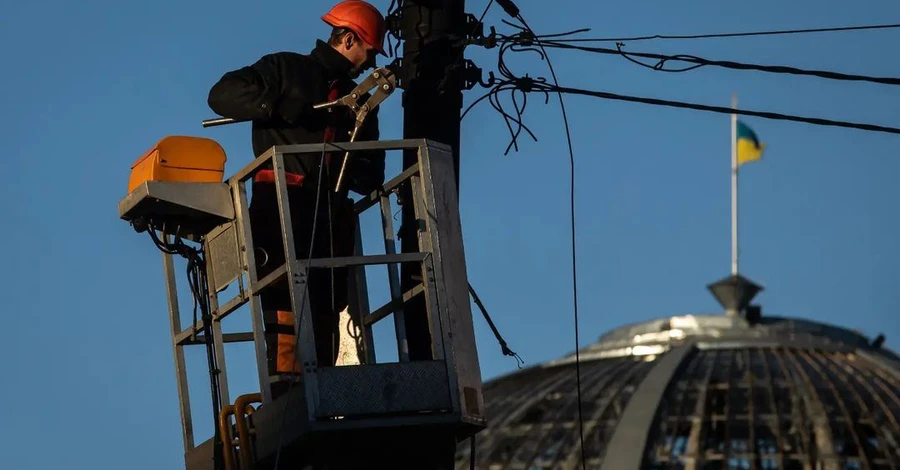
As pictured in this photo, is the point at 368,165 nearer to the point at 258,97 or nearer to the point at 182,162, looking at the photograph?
the point at 258,97

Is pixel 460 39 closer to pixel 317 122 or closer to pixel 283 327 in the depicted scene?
pixel 317 122

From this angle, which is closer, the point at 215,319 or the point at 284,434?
the point at 284,434

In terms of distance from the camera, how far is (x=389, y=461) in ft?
41.3

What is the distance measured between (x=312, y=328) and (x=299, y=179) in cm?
102

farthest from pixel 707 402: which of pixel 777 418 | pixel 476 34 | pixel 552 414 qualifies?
pixel 476 34

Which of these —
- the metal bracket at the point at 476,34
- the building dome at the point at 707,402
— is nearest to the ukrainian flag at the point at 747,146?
the building dome at the point at 707,402

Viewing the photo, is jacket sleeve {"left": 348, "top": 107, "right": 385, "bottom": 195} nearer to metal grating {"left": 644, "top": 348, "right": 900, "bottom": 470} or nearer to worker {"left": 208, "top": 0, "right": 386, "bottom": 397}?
worker {"left": 208, "top": 0, "right": 386, "bottom": 397}

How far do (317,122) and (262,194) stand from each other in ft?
1.67

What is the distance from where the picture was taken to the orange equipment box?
13.4 metres

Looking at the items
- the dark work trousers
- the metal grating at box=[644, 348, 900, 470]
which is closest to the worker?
the dark work trousers

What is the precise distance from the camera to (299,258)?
43.1 ft

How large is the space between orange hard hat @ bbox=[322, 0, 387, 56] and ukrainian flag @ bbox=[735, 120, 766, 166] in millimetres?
29911

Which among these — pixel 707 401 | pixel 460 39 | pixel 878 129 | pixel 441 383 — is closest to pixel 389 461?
pixel 441 383

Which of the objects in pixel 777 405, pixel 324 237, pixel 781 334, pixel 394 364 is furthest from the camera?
pixel 781 334
